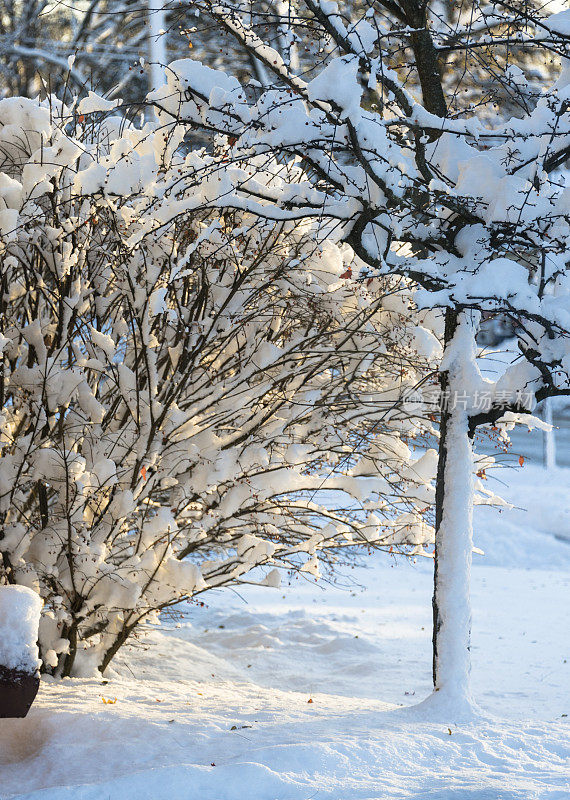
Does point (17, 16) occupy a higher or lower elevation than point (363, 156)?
higher

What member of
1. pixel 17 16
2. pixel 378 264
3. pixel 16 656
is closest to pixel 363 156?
pixel 378 264

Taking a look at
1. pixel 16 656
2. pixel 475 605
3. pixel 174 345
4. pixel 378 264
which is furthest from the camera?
pixel 475 605

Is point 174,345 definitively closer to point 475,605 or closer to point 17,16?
point 475,605

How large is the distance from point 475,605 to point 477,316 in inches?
235

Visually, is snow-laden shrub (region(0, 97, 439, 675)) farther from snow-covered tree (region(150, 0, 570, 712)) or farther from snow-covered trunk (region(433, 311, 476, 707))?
snow-covered tree (region(150, 0, 570, 712))

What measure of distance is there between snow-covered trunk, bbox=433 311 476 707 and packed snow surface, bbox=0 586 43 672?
2.29 metres

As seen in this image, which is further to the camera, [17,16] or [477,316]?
[17,16]

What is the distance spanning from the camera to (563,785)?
12.6 ft

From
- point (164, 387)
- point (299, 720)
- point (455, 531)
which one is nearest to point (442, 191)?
point (455, 531)

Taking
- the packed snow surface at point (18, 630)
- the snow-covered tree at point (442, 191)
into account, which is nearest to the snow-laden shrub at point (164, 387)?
the snow-covered tree at point (442, 191)

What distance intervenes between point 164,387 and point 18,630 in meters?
1.80

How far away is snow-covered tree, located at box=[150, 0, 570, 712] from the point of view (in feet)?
13.8

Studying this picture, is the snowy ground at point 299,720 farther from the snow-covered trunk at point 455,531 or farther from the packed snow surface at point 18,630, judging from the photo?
the packed snow surface at point 18,630

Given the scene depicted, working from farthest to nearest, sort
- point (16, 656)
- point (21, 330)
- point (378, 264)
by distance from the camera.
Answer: point (21, 330)
point (378, 264)
point (16, 656)
